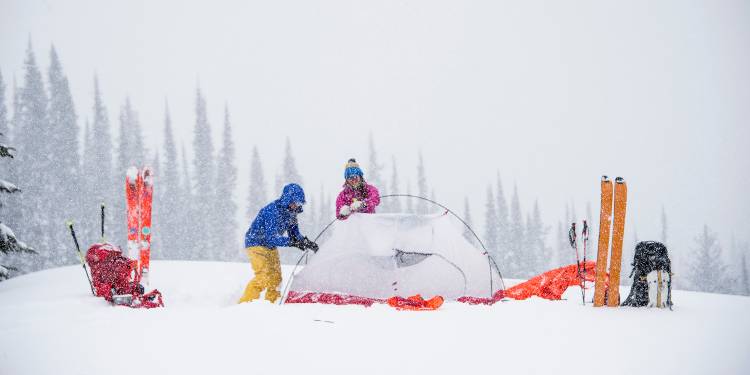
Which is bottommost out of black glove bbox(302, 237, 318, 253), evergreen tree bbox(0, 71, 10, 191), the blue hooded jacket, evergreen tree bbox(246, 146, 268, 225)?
black glove bbox(302, 237, 318, 253)

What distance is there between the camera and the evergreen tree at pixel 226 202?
3503cm

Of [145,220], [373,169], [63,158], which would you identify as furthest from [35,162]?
[145,220]

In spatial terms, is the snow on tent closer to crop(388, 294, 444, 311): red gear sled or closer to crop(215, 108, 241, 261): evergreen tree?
crop(388, 294, 444, 311): red gear sled

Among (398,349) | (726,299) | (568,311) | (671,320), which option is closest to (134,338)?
(398,349)

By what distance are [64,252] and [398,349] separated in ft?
93.1

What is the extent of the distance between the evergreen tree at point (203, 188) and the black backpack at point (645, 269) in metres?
32.4

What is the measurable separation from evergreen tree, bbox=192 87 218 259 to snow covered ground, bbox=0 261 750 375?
95.1 ft

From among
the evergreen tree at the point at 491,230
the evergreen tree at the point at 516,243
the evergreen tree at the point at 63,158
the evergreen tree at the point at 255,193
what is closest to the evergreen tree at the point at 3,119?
the evergreen tree at the point at 63,158

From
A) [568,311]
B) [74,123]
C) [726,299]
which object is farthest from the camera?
[74,123]

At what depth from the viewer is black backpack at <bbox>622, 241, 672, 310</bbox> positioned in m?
5.79

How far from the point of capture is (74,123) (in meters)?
30.2

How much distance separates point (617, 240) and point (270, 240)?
475 cm

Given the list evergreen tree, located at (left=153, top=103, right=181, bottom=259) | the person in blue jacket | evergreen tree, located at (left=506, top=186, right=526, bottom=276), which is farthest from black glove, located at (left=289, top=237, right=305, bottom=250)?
evergreen tree, located at (left=506, top=186, right=526, bottom=276)

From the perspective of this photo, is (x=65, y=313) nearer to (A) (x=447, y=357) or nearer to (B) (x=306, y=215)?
(A) (x=447, y=357)
